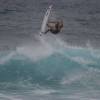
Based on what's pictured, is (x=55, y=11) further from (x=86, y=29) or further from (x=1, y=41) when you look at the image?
(x=1, y=41)

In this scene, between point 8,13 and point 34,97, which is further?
point 34,97

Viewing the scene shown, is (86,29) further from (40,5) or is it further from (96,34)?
(40,5)

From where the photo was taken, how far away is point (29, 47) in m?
34.3

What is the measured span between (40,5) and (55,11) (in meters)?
1.45

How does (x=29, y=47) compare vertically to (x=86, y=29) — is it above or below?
below

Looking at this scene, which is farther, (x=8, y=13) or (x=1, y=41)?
(x=1, y=41)

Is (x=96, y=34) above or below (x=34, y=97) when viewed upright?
above

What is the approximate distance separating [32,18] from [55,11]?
233cm

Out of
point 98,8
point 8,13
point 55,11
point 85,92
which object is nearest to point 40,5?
point 55,11

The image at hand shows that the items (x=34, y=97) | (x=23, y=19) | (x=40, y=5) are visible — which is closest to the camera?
(x=40, y=5)

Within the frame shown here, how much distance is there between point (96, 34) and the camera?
36562mm

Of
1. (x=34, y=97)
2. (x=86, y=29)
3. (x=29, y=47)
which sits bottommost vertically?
(x=34, y=97)

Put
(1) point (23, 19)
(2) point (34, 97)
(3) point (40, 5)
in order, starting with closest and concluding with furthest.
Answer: (3) point (40, 5)
(1) point (23, 19)
(2) point (34, 97)

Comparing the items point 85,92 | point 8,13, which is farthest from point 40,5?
point 85,92
